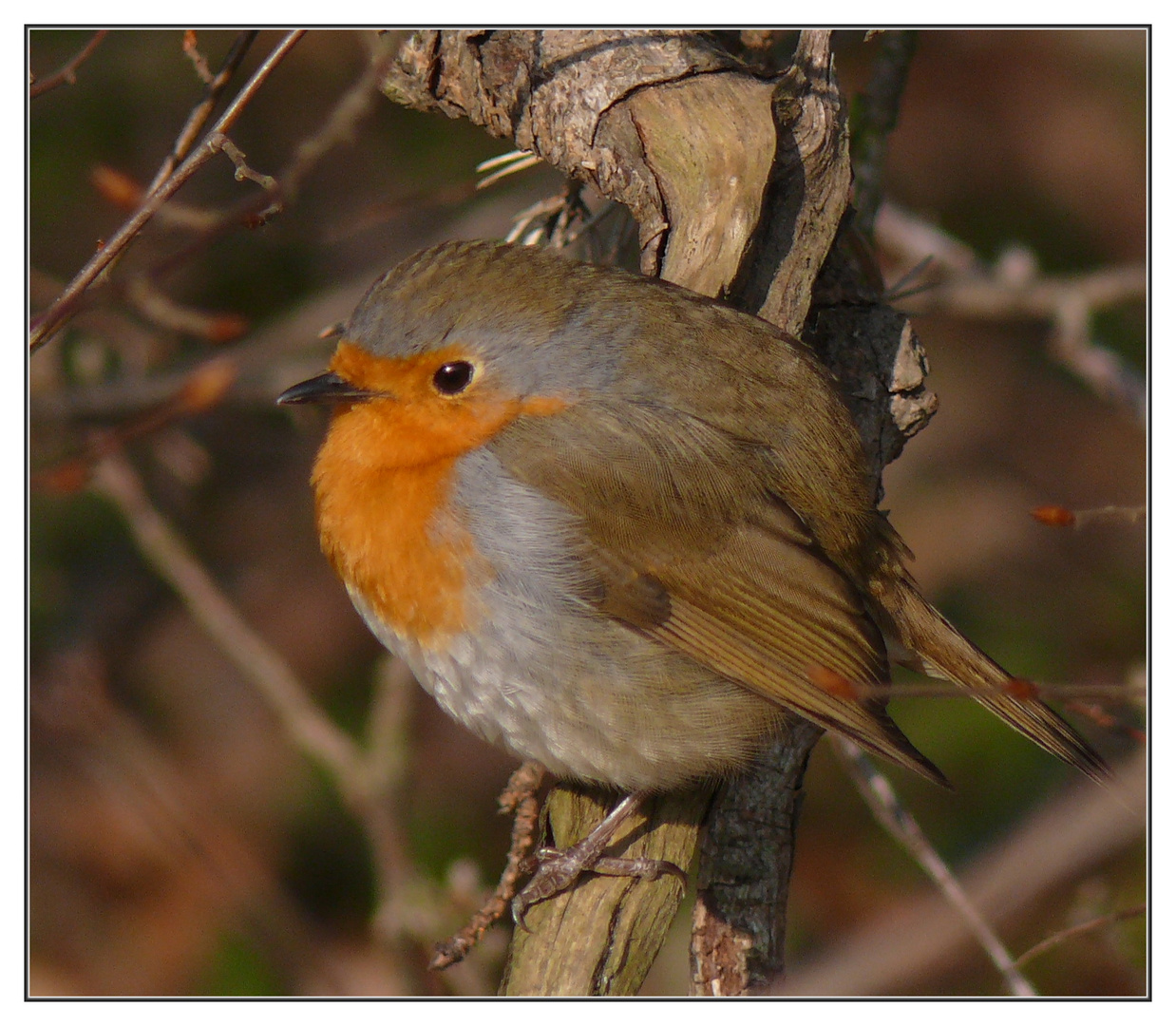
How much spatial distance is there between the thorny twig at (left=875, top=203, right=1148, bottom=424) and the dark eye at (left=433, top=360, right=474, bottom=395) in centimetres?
208

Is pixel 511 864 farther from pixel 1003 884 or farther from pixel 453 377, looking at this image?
pixel 1003 884

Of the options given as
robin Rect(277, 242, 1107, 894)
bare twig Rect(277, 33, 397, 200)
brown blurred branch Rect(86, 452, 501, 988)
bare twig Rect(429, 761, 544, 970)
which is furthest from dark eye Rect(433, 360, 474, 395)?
brown blurred branch Rect(86, 452, 501, 988)

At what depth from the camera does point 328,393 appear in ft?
8.80

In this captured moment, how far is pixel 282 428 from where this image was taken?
546 cm

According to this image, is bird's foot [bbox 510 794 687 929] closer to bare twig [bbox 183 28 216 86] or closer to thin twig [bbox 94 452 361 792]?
thin twig [bbox 94 452 361 792]

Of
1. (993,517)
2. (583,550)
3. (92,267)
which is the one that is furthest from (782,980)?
(993,517)

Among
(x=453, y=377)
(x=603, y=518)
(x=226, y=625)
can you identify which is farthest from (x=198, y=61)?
(x=226, y=625)

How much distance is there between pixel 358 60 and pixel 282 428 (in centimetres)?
159

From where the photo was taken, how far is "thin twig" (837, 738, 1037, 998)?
272cm

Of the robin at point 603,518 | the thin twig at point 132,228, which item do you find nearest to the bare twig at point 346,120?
the thin twig at point 132,228

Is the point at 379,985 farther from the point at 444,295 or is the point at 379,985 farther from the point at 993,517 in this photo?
the point at 993,517

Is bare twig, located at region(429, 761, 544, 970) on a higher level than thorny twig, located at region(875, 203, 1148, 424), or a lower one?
lower

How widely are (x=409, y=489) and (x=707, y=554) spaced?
64 cm

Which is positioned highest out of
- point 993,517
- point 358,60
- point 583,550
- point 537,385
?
point 358,60
